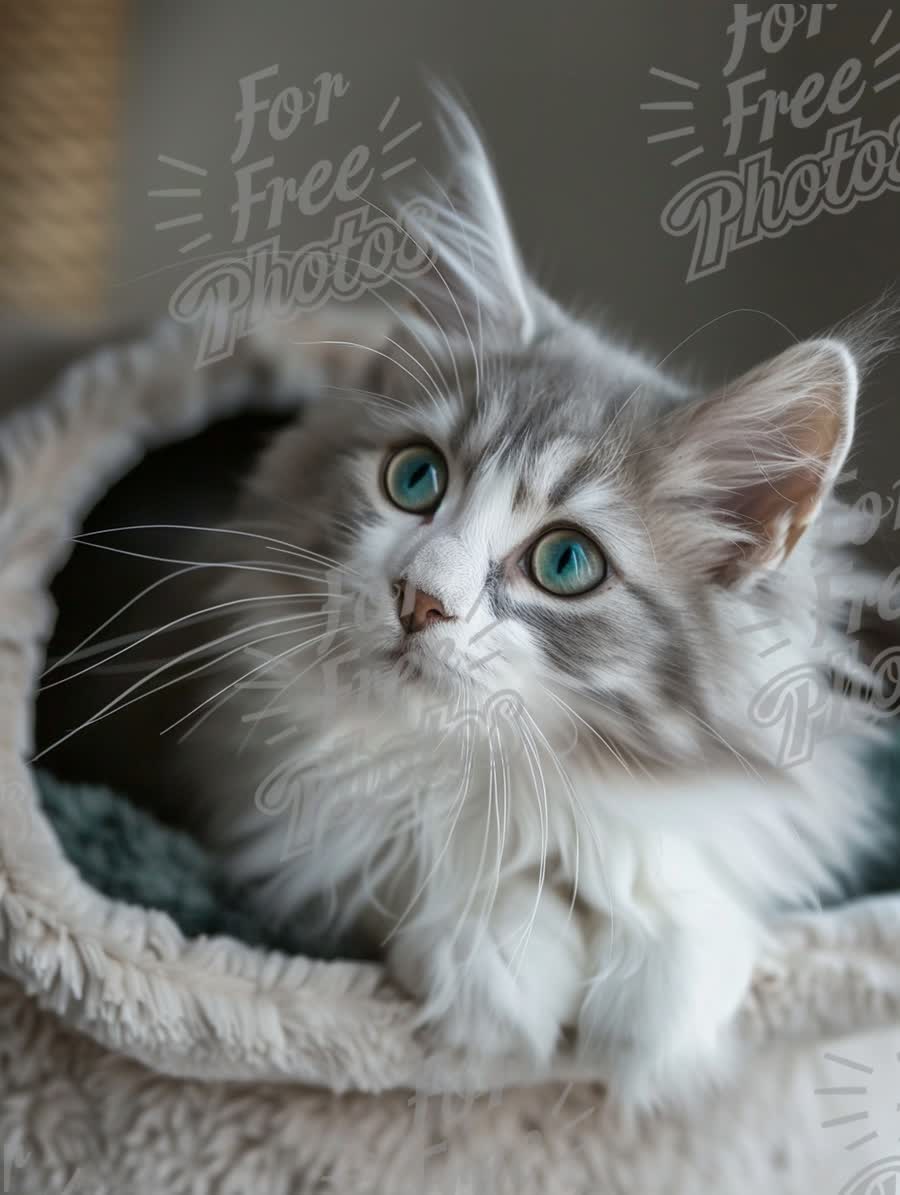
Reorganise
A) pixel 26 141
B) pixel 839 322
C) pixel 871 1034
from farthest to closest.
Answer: pixel 26 141
pixel 871 1034
pixel 839 322

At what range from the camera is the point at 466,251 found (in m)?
0.77

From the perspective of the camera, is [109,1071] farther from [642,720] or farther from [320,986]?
[642,720]

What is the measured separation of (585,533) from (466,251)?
27 centimetres

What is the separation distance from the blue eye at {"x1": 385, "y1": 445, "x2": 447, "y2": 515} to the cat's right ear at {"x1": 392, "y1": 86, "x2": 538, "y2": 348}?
0.12 metres

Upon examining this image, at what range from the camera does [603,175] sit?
77 centimetres

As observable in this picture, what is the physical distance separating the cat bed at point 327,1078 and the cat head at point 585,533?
0.20 meters

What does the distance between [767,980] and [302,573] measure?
0.43 metres

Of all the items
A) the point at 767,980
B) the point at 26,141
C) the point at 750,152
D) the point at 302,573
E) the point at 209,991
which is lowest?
the point at 209,991

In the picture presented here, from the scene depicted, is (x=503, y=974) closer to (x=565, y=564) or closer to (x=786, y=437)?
(x=565, y=564)

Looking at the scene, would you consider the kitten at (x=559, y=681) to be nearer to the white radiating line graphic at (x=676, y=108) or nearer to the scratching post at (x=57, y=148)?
the white radiating line graphic at (x=676, y=108)

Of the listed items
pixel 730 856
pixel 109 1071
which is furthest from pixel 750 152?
pixel 109 1071

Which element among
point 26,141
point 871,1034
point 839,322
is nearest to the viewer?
A: point 839,322

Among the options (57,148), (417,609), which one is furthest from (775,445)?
(57,148)

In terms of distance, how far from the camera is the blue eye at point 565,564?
0.63 meters
